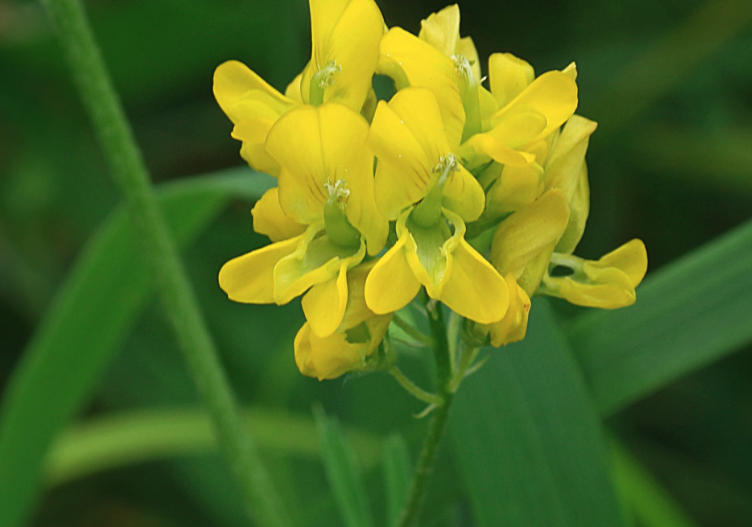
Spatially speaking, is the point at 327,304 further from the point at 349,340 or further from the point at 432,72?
the point at 432,72

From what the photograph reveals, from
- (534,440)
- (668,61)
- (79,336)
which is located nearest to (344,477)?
(534,440)

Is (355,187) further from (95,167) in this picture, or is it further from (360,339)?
(95,167)

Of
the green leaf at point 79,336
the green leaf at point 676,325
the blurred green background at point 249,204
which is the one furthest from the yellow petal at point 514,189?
the blurred green background at point 249,204

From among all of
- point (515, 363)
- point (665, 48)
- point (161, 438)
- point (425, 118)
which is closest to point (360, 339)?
point (425, 118)

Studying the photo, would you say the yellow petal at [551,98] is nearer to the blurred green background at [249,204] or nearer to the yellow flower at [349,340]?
the yellow flower at [349,340]

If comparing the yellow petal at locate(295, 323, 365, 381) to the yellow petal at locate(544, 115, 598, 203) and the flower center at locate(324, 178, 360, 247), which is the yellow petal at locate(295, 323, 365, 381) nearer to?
the flower center at locate(324, 178, 360, 247)

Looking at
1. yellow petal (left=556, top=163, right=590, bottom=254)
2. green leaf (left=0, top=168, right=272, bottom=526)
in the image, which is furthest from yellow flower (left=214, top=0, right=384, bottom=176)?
green leaf (left=0, top=168, right=272, bottom=526)
